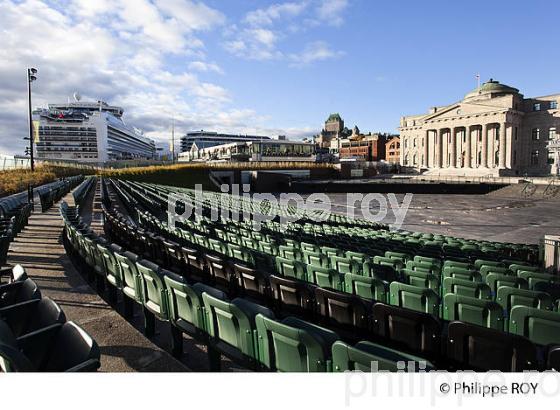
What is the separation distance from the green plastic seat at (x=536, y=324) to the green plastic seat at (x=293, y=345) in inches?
104

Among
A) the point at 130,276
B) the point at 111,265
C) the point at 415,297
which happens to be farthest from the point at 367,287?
the point at 111,265

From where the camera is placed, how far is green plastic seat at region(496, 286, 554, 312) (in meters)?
5.12

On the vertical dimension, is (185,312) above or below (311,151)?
below

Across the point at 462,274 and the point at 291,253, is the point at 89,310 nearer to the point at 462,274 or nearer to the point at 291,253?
the point at 291,253

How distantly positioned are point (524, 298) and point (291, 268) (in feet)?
12.7

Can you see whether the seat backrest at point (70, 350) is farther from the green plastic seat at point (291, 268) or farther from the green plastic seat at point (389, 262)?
the green plastic seat at point (389, 262)

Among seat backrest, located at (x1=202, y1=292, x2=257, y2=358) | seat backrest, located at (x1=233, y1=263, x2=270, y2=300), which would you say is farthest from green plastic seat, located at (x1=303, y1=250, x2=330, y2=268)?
seat backrest, located at (x1=202, y1=292, x2=257, y2=358)

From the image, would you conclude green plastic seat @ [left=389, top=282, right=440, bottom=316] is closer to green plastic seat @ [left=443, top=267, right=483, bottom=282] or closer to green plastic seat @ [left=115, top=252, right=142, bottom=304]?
green plastic seat @ [left=443, top=267, right=483, bottom=282]

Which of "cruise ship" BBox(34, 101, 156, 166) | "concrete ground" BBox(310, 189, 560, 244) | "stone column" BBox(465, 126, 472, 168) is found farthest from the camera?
"cruise ship" BBox(34, 101, 156, 166)

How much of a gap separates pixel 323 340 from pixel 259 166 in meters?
69.5

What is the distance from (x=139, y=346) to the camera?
165 inches

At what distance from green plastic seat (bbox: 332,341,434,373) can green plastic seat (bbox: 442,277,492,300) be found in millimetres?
3521
